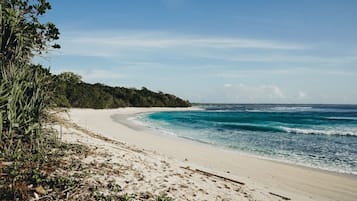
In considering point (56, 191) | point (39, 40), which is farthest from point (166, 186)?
point (39, 40)

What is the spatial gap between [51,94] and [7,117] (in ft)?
3.94

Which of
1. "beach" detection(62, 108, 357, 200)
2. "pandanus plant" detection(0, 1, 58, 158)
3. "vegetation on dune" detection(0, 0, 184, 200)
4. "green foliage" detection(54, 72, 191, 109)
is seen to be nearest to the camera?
"vegetation on dune" detection(0, 0, 184, 200)

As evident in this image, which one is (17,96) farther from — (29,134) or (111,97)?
(111,97)

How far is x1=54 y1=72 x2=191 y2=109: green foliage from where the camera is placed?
47.7m

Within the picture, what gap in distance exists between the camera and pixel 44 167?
5008 millimetres

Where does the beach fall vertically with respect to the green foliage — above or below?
below

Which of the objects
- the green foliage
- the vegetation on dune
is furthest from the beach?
the green foliage

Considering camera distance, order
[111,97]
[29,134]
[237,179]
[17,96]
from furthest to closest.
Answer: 1. [111,97]
2. [237,179]
3. [29,134]
4. [17,96]

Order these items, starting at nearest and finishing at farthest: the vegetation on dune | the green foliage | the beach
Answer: the vegetation on dune → the beach → the green foliage

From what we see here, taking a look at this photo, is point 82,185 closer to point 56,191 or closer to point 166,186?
point 56,191

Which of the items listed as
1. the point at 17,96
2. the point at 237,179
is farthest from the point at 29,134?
the point at 237,179

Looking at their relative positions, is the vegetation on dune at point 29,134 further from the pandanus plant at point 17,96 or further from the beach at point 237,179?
the beach at point 237,179

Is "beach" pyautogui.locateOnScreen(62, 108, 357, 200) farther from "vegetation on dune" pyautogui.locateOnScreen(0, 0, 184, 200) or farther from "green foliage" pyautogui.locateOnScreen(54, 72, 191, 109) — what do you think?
"green foliage" pyautogui.locateOnScreen(54, 72, 191, 109)

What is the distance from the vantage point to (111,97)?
2388 inches
